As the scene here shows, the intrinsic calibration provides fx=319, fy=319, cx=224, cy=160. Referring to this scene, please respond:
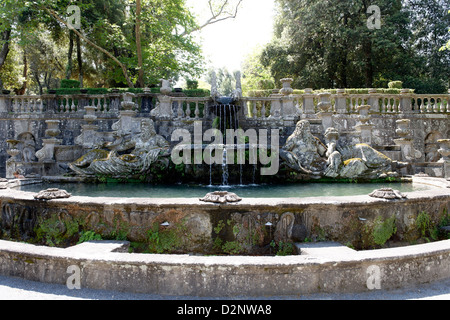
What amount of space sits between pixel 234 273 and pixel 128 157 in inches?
280

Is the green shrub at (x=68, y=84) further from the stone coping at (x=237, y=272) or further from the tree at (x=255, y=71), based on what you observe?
the stone coping at (x=237, y=272)

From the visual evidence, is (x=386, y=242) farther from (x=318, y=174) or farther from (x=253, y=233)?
(x=318, y=174)

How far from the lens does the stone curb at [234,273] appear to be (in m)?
3.12

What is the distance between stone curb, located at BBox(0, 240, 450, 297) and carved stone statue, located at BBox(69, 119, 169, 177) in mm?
6030

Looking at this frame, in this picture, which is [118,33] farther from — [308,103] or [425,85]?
[425,85]

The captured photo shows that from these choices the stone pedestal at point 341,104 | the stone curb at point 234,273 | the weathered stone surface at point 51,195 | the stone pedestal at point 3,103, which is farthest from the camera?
the stone pedestal at point 3,103

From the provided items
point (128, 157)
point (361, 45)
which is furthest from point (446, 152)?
point (361, 45)

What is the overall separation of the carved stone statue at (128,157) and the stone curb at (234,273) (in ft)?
19.8

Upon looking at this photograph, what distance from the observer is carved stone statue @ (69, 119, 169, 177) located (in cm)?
932

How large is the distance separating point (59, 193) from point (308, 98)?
31.7ft

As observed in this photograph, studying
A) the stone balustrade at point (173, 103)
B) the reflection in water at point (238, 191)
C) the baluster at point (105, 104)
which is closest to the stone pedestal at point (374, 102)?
the stone balustrade at point (173, 103)

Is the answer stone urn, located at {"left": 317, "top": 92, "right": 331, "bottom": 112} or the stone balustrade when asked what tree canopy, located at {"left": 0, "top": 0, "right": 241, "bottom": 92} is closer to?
the stone balustrade
